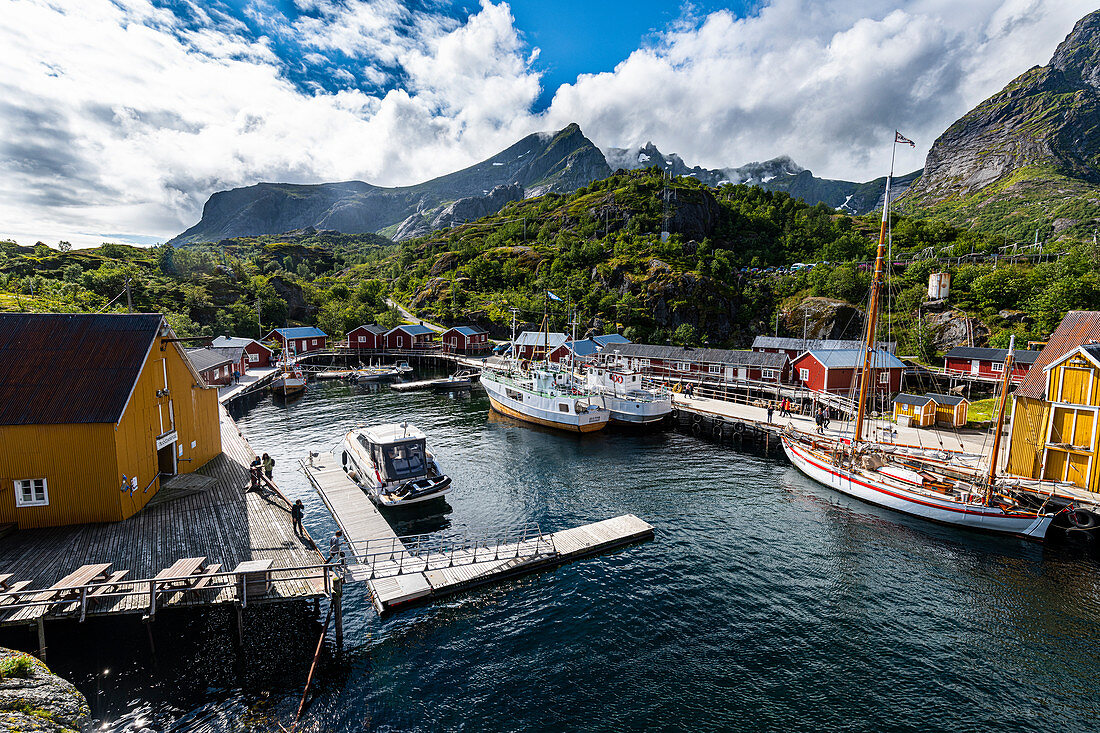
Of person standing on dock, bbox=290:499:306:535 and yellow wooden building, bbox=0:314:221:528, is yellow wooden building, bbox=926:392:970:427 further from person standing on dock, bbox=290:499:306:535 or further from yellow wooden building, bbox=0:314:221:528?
yellow wooden building, bbox=0:314:221:528

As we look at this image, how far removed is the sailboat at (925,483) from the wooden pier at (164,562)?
29879mm

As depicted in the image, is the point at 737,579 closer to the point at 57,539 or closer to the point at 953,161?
the point at 57,539

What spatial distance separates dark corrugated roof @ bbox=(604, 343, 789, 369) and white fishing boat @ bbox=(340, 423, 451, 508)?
43292 millimetres

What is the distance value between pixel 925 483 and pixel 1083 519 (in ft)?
20.3

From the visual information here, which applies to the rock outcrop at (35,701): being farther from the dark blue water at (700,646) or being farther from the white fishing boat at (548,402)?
the white fishing boat at (548,402)

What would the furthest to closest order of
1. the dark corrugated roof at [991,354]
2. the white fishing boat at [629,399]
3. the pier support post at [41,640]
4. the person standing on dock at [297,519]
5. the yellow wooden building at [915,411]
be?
the dark corrugated roof at [991,354]
the white fishing boat at [629,399]
the yellow wooden building at [915,411]
the person standing on dock at [297,519]
the pier support post at [41,640]

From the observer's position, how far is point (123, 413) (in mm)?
18438

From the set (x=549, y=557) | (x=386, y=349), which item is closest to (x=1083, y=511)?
(x=549, y=557)

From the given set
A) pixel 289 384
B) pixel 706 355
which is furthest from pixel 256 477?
pixel 706 355

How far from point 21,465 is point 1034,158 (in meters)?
234

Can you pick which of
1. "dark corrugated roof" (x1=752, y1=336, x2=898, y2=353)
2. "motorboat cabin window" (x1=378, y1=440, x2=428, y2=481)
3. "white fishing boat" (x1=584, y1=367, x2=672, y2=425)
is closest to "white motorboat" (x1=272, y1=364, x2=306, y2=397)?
"white fishing boat" (x1=584, y1=367, x2=672, y2=425)

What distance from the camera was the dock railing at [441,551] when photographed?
19359 mm

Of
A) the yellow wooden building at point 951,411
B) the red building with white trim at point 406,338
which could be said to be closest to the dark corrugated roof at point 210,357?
the red building with white trim at point 406,338

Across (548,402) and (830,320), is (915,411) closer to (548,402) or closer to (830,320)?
(548,402)
